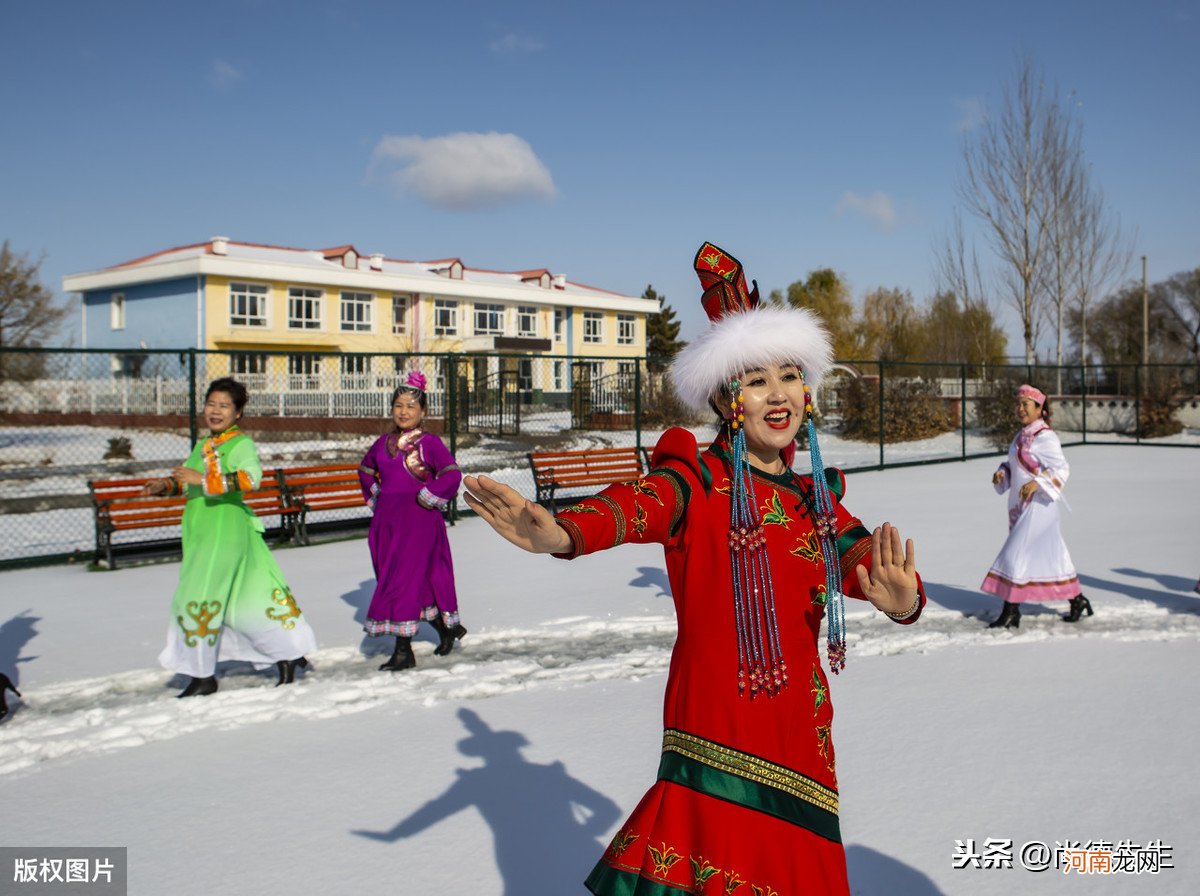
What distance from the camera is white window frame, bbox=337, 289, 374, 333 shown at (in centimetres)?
4450

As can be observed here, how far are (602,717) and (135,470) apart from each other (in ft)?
55.3

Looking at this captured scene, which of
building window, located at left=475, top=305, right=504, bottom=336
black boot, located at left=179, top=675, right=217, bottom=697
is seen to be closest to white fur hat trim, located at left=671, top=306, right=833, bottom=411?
black boot, located at left=179, top=675, right=217, bottom=697

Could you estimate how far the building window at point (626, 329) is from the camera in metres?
57.9

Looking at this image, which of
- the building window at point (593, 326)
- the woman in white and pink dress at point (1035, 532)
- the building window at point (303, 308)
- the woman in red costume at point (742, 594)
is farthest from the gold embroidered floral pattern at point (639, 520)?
the building window at point (593, 326)

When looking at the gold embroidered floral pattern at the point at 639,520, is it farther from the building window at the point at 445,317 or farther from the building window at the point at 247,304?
the building window at the point at 445,317

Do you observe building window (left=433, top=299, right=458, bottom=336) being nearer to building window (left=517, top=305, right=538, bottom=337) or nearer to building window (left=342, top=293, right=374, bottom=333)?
building window (left=342, top=293, right=374, bottom=333)

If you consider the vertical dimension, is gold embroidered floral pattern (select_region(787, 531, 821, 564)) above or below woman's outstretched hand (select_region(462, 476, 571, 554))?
below

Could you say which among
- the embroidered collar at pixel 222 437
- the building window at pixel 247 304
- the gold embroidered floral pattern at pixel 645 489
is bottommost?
the gold embroidered floral pattern at pixel 645 489

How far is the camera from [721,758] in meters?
2.26

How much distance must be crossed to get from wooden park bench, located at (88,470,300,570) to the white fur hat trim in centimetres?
734

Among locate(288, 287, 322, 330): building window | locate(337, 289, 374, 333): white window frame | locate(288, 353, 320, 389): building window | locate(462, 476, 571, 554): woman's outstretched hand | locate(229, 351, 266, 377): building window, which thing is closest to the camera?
locate(462, 476, 571, 554): woman's outstretched hand

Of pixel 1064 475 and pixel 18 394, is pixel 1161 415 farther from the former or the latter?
pixel 18 394

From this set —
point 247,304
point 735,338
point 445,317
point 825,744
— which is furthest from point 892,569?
point 445,317

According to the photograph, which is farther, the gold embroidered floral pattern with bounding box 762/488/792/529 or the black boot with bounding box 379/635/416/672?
the black boot with bounding box 379/635/416/672
